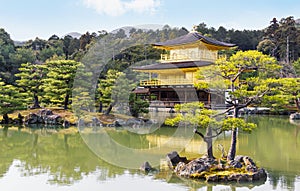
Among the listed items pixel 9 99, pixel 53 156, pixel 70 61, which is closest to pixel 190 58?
pixel 70 61

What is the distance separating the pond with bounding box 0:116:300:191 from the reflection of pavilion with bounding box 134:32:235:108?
16.5 feet

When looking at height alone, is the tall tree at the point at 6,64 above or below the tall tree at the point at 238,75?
above

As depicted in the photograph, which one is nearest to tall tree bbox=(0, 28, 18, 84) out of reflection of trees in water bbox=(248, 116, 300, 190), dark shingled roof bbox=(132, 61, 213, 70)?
dark shingled roof bbox=(132, 61, 213, 70)

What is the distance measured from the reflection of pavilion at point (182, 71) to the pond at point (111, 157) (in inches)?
199

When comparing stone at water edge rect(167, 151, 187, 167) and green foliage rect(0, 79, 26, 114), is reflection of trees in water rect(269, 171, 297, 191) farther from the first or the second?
green foliage rect(0, 79, 26, 114)

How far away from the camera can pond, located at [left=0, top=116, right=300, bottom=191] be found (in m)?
6.56

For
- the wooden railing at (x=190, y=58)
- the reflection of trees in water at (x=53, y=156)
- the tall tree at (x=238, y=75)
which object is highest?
the wooden railing at (x=190, y=58)

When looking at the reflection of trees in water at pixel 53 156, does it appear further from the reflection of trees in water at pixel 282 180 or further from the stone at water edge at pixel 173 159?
the reflection of trees in water at pixel 282 180

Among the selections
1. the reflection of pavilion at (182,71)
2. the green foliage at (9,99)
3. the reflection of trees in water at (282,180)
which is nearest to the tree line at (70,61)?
the green foliage at (9,99)

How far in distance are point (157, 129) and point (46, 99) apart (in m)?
6.65

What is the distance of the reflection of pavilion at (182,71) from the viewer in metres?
19.6

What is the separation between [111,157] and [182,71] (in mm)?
11766

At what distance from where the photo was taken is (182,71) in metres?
20.3

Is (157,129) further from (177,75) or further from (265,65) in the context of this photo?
(265,65)
